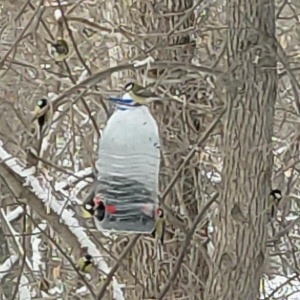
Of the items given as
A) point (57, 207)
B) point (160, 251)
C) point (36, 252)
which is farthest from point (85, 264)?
point (36, 252)

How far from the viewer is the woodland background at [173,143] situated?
2.07 m

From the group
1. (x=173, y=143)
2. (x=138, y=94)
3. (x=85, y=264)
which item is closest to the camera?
(x=138, y=94)

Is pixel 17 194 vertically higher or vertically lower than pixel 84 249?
higher

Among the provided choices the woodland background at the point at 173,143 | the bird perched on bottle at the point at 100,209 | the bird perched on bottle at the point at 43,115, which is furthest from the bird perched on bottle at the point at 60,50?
the bird perched on bottle at the point at 100,209

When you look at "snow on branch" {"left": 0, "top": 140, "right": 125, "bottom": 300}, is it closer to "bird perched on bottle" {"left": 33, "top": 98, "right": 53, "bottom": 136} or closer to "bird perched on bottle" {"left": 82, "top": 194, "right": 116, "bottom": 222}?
"bird perched on bottle" {"left": 33, "top": 98, "right": 53, "bottom": 136}

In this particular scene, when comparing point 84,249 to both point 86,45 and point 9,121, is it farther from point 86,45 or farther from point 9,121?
point 86,45

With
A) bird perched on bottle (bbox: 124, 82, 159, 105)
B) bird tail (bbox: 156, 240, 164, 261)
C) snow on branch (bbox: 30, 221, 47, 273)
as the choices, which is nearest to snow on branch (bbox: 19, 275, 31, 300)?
snow on branch (bbox: 30, 221, 47, 273)

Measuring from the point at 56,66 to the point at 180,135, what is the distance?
0.58 m

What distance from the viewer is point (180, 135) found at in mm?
2824

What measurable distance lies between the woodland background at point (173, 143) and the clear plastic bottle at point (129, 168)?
181 mm

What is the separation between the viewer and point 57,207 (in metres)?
2.50

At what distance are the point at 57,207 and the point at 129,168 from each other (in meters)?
0.73

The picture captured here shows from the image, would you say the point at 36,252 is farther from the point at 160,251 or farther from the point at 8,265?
the point at 160,251

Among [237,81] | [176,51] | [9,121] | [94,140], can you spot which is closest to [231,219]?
[237,81]
